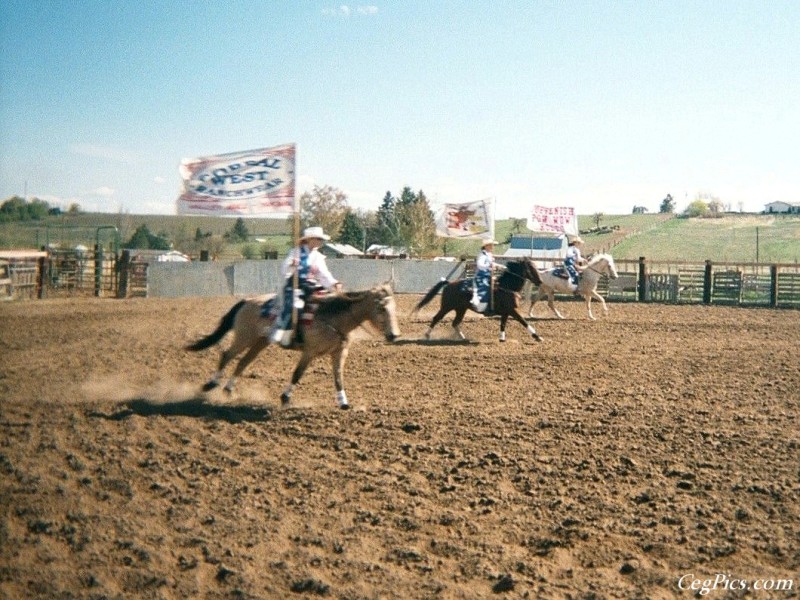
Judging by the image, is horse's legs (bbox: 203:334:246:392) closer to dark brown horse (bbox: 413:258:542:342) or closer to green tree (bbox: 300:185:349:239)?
dark brown horse (bbox: 413:258:542:342)

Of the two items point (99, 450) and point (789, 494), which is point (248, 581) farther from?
point (789, 494)

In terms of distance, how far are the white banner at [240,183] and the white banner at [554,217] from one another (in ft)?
66.6

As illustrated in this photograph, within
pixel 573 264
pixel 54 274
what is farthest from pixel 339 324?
pixel 54 274

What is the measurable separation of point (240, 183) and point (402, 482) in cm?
465

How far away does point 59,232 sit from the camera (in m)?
35.9

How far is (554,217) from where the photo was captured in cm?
2923

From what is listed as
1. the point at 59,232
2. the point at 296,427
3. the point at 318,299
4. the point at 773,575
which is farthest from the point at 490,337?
the point at 59,232

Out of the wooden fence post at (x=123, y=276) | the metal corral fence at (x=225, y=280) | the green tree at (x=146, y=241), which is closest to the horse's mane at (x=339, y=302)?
the metal corral fence at (x=225, y=280)

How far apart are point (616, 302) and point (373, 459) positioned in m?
23.2

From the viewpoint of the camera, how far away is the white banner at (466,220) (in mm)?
25047

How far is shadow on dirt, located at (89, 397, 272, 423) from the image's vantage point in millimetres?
8680

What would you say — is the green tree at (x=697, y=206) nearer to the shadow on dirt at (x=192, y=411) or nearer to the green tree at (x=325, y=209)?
the green tree at (x=325, y=209)

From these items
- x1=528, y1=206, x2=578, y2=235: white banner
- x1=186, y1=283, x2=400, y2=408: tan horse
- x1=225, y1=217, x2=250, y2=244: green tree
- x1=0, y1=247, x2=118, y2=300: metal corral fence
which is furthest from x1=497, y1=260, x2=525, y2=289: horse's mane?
x1=225, y1=217, x2=250, y2=244: green tree

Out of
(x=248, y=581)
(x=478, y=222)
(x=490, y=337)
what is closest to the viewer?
(x=248, y=581)
